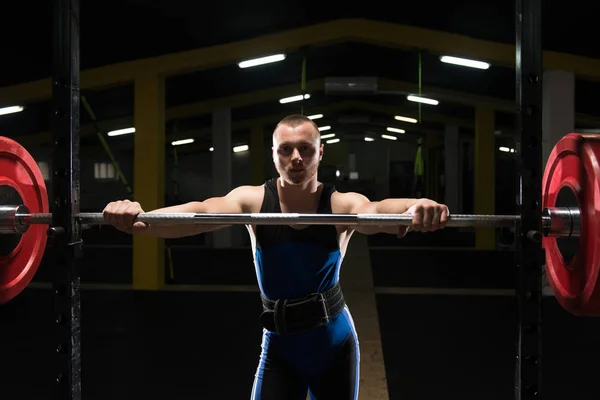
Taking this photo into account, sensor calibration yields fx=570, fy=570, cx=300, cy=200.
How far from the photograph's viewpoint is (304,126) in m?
1.53

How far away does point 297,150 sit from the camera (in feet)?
4.99

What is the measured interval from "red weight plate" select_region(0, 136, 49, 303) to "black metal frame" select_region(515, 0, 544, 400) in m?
1.34

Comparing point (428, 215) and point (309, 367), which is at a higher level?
point (428, 215)

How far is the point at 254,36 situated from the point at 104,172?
12.1m

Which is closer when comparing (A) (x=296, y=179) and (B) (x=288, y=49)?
(A) (x=296, y=179)

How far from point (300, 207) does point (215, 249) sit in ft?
24.7

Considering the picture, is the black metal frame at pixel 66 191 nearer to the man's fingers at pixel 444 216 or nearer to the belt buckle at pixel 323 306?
the belt buckle at pixel 323 306

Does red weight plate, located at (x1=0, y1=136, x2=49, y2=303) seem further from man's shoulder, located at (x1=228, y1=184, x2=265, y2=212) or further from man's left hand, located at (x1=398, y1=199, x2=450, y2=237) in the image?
man's left hand, located at (x1=398, y1=199, x2=450, y2=237)

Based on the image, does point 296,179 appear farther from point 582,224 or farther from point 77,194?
point 582,224

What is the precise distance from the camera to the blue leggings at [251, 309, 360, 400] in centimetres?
155

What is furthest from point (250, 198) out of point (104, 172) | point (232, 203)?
point (104, 172)

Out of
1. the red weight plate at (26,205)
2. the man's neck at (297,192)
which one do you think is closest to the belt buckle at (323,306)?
the man's neck at (297,192)

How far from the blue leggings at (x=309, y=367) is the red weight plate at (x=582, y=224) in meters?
0.61

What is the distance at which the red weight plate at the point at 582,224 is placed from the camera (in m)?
1.32
